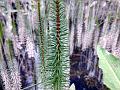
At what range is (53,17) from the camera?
58cm

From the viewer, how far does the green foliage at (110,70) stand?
0.56 meters

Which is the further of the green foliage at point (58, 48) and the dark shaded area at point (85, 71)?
the dark shaded area at point (85, 71)

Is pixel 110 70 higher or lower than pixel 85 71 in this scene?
higher

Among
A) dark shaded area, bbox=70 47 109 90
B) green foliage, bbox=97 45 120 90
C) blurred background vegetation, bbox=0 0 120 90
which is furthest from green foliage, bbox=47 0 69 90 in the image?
dark shaded area, bbox=70 47 109 90

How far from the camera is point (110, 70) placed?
0.57m

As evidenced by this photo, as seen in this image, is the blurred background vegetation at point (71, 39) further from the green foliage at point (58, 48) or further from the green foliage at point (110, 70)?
the green foliage at point (110, 70)

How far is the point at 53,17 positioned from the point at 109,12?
5.98 ft

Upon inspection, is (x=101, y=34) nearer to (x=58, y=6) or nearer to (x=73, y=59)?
(x=73, y=59)

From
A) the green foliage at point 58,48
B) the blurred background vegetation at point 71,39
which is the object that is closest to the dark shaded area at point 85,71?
the blurred background vegetation at point 71,39

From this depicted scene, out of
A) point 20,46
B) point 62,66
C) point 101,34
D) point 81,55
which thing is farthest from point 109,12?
point 62,66

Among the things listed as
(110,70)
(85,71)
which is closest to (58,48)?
(110,70)

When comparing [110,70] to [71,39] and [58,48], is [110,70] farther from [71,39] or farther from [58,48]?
[71,39]

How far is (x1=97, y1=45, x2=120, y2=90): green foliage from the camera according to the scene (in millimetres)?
563

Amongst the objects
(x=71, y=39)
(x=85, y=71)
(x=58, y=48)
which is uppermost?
(x=58, y=48)
